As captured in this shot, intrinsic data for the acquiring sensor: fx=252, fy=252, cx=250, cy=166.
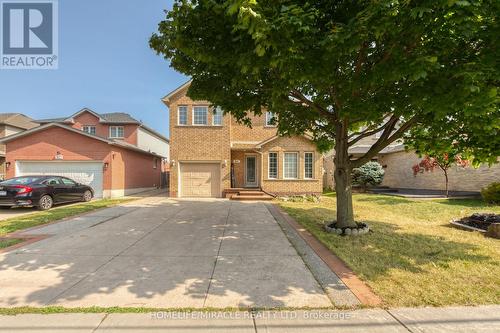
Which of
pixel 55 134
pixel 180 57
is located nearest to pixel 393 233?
pixel 180 57

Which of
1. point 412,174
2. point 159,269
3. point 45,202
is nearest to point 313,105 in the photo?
point 159,269

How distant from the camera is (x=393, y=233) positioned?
7.11 meters

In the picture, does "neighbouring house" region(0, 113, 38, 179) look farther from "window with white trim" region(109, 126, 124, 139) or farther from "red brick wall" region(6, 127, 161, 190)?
"red brick wall" region(6, 127, 161, 190)

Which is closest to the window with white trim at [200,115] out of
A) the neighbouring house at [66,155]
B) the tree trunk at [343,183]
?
the neighbouring house at [66,155]

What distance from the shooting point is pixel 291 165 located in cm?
1633

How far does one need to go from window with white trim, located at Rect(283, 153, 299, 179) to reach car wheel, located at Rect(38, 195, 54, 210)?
12.3m

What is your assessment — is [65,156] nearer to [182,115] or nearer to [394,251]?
[182,115]

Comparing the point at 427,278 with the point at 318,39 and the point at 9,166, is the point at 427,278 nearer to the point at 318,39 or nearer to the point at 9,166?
the point at 318,39

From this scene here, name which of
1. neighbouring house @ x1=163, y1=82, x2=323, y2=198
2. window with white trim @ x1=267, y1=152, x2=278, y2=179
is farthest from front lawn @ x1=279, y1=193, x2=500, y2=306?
window with white trim @ x1=267, y1=152, x2=278, y2=179

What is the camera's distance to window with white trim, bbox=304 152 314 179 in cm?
1633

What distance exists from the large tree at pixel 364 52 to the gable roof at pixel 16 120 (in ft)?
103

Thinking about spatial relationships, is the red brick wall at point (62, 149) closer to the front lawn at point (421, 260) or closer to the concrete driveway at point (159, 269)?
the concrete driveway at point (159, 269)

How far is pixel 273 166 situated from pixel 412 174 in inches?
458

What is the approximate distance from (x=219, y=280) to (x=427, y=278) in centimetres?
341
